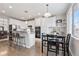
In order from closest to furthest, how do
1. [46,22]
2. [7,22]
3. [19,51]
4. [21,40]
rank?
1. [19,51]
2. [46,22]
3. [7,22]
4. [21,40]

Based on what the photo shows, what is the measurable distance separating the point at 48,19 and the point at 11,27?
2110 millimetres

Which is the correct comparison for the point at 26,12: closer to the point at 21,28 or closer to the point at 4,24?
the point at 21,28

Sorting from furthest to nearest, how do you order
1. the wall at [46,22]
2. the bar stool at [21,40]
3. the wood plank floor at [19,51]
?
the bar stool at [21,40], the wall at [46,22], the wood plank floor at [19,51]

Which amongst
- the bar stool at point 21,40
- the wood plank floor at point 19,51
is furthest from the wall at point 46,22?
the bar stool at point 21,40


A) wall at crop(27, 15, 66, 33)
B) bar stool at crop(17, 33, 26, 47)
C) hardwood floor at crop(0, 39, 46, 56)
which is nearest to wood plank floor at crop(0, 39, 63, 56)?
hardwood floor at crop(0, 39, 46, 56)

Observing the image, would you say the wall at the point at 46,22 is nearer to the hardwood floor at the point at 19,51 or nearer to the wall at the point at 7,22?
the wall at the point at 7,22

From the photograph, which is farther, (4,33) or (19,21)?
(4,33)

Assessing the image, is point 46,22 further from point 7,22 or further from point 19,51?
point 7,22

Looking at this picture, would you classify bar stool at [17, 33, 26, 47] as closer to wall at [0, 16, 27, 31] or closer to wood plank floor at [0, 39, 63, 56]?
wood plank floor at [0, 39, 63, 56]

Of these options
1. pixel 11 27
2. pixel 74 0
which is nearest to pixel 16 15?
pixel 11 27

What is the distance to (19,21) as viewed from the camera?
4.73 metres

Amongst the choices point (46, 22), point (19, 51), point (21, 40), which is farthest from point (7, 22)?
point (46, 22)

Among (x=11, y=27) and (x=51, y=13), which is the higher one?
(x=51, y=13)

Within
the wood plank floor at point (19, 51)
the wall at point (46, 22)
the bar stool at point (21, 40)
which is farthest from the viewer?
the bar stool at point (21, 40)
